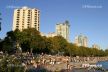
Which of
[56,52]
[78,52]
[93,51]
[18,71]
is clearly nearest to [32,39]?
[56,52]

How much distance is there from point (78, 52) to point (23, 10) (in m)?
59.2

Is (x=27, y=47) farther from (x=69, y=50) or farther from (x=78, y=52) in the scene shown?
(x=78, y=52)

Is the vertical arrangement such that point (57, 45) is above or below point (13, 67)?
above

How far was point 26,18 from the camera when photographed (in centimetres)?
19212

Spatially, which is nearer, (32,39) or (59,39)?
(32,39)

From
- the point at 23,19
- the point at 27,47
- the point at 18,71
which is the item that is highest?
the point at 23,19

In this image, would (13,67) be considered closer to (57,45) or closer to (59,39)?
(57,45)

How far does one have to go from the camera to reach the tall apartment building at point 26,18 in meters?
191

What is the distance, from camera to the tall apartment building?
7525 inches

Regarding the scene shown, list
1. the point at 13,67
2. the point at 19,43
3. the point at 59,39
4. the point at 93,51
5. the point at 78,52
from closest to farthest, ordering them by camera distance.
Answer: the point at 13,67
the point at 19,43
the point at 59,39
the point at 78,52
the point at 93,51

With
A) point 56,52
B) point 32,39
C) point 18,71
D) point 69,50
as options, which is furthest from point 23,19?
point 18,71

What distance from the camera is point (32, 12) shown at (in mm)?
192500

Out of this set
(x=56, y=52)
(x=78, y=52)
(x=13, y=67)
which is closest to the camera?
(x=13, y=67)

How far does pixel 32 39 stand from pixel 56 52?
19230mm
